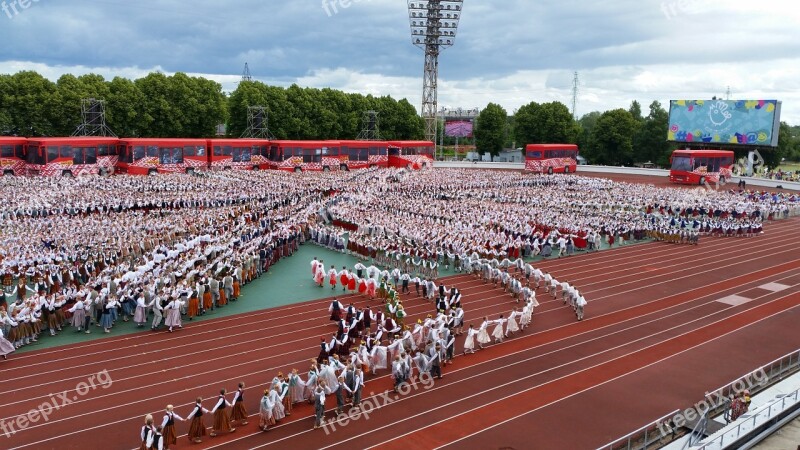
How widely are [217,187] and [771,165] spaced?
219ft

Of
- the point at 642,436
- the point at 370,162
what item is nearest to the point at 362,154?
the point at 370,162

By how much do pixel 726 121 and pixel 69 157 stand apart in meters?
63.1

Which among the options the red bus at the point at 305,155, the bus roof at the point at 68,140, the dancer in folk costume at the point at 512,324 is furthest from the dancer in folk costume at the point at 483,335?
the red bus at the point at 305,155

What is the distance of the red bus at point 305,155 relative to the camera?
54031 millimetres

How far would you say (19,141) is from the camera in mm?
41500

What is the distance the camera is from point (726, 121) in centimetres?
6350

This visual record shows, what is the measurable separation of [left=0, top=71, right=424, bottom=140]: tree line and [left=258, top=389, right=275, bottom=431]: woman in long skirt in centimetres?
5224

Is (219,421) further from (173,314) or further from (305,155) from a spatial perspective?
(305,155)

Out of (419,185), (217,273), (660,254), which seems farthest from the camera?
(419,185)

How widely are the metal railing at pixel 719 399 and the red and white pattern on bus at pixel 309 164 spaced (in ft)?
147

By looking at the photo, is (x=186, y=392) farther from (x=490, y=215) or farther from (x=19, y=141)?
(x=19, y=141)

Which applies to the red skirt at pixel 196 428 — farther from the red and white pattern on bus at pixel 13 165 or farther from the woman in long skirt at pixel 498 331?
the red and white pattern on bus at pixel 13 165

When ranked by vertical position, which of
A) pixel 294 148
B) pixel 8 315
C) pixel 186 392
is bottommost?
pixel 186 392

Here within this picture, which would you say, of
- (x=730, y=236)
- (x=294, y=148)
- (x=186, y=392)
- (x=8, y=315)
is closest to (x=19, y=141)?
(x=294, y=148)
